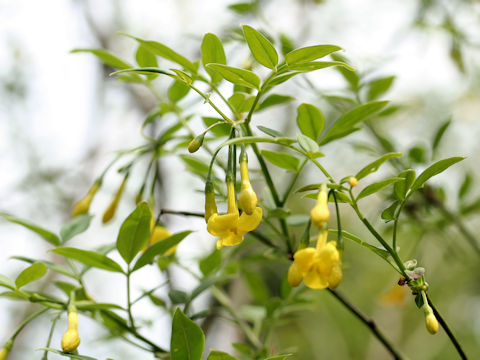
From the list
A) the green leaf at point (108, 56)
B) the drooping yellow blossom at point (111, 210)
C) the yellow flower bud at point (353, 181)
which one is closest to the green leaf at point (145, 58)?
the green leaf at point (108, 56)

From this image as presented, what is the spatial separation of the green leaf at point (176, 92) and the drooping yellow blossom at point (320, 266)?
0.32 m

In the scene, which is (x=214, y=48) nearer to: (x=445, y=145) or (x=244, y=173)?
A: (x=244, y=173)

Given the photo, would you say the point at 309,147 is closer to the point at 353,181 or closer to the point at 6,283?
the point at 353,181

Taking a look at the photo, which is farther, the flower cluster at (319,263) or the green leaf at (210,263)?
the green leaf at (210,263)

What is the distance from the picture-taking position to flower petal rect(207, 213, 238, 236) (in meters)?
0.42

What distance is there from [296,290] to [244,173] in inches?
12.6

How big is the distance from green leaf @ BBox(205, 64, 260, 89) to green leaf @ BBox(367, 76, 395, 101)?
0.43 meters

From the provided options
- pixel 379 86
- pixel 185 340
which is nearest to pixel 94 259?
pixel 185 340

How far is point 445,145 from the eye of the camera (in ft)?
6.67

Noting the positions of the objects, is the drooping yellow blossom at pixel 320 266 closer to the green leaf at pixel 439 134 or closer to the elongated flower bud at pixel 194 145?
the elongated flower bud at pixel 194 145

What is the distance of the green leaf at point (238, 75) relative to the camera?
40cm

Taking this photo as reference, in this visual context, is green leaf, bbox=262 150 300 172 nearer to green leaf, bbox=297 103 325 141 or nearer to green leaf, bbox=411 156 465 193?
green leaf, bbox=297 103 325 141

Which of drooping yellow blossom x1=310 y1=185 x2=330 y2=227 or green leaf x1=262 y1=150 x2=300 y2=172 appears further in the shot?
green leaf x1=262 y1=150 x2=300 y2=172

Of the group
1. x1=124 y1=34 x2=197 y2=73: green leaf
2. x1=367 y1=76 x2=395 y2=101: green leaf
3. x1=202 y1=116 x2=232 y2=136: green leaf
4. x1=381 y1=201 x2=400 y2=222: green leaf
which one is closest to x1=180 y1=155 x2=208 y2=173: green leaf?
x1=202 y1=116 x2=232 y2=136: green leaf
